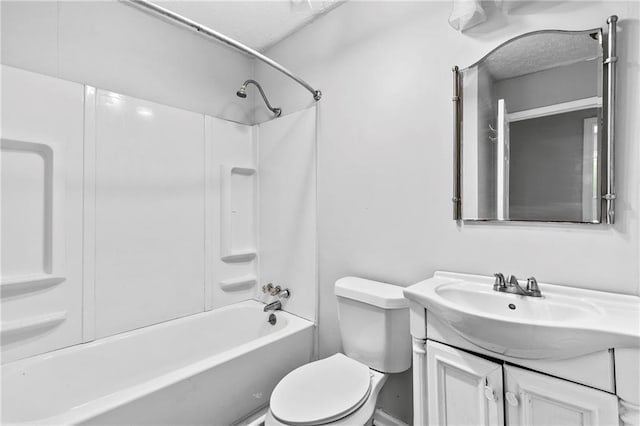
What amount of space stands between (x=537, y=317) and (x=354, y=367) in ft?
2.74

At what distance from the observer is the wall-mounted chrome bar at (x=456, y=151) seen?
136 centimetres

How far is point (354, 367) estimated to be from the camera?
1.47 meters

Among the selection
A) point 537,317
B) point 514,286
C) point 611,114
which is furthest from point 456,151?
point 537,317

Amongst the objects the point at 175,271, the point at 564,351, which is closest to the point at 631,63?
the point at 564,351

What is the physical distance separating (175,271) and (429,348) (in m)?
1.63

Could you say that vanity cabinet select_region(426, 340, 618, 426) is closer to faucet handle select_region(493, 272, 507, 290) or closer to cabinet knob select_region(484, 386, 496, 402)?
cabinet knob select_region(484, 386, 496, 402)

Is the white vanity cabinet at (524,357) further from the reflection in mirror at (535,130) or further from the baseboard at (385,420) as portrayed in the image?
the baseboard at (385,420)

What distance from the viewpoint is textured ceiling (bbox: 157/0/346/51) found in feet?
5.93

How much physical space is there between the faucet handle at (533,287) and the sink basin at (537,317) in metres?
0.02

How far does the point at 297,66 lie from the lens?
2111 millimetres

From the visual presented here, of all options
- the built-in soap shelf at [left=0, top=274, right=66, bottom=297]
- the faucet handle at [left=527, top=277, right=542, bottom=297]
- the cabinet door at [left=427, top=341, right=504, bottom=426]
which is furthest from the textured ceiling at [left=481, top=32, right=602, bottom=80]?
the built-in soap shelf at [left=0, top=274, right=66, bottom=297]

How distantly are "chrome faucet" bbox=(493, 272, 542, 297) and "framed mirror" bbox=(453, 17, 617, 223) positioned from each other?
0.82 ft

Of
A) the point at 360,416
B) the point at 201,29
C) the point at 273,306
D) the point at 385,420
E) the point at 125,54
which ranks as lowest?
the point at 385,420

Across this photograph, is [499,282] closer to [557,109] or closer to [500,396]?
[500,396]
